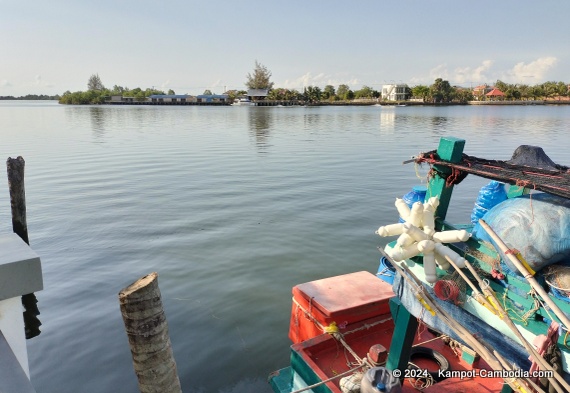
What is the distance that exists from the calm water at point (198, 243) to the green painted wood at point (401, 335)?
2.20 meters

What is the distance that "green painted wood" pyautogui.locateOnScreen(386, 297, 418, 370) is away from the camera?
14.6ft

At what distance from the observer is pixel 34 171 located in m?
22.5

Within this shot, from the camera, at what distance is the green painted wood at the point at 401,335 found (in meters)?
4.45

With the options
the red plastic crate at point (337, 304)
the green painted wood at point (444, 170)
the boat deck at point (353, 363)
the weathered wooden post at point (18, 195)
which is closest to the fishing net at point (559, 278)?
the green painted wood at point (444, 170)

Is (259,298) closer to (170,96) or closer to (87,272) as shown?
(87,272)

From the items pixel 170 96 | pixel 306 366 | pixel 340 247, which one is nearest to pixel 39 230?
pixel 340 247

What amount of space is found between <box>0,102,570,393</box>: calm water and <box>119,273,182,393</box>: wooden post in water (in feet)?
11.0

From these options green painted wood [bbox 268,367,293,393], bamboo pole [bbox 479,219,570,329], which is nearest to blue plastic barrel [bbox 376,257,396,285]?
green painted wood [bbox 268,367,293,393]

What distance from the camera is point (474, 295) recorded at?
12.0 feet

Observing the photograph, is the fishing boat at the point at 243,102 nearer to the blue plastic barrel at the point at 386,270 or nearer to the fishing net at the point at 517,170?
the blue plastic barrel at the point at 386,270

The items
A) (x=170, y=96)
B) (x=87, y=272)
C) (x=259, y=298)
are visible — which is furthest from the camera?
(x=170, y=96)

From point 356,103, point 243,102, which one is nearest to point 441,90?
point 356,103

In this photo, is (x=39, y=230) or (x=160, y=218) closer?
(x=39, y=230)

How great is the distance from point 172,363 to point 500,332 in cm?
298
